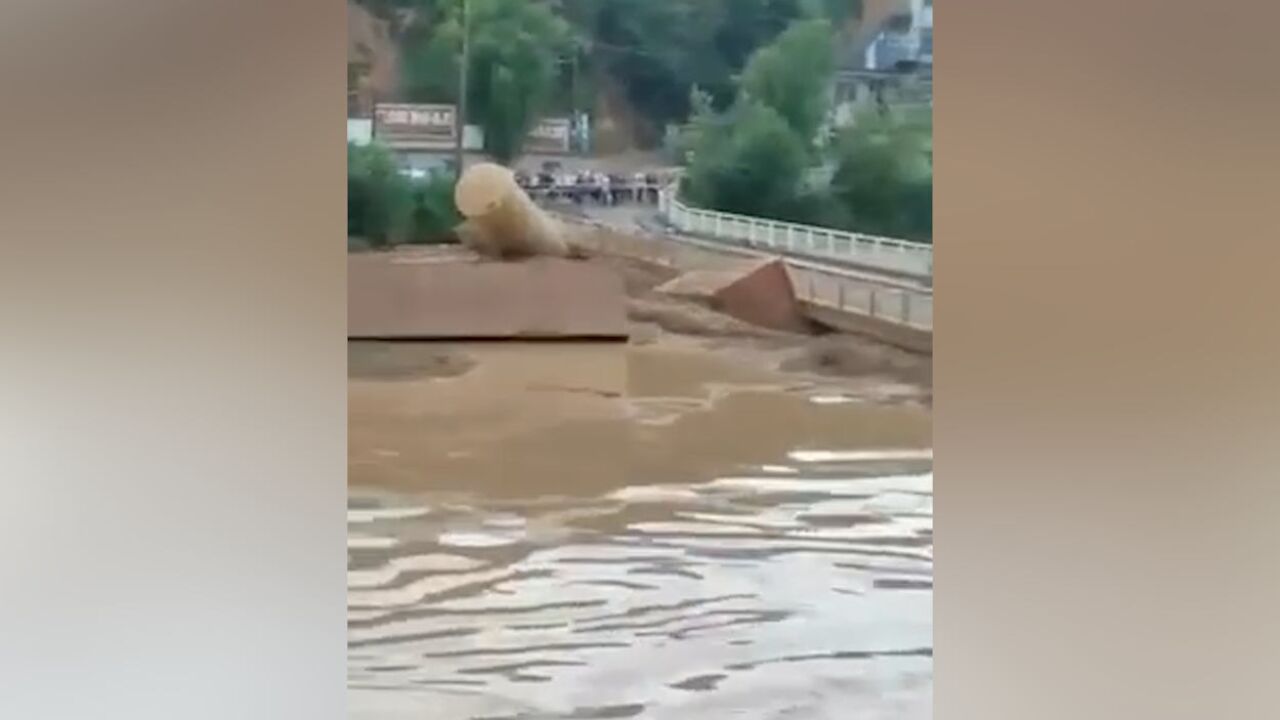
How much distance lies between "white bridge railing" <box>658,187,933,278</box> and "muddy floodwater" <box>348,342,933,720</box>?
157mm

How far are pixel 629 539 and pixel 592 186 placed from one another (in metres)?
0.46

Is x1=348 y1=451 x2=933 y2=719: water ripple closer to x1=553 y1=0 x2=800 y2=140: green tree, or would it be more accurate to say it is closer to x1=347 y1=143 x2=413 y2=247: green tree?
x1=347 y1=143 x2=413 y2=247: green tree

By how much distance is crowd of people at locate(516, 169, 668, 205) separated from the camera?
5.74 ft

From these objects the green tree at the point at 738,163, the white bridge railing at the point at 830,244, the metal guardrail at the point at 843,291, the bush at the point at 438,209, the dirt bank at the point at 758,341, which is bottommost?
the dirt bank at the point at 758,341

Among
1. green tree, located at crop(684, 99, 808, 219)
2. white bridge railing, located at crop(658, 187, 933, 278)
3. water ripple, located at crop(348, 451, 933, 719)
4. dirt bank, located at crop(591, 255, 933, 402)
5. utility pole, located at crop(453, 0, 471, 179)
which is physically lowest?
water ripple, located at crop(348, 451, 933, 719)

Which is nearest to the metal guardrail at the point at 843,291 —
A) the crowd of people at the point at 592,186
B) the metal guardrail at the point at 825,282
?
the metal guardrail at the point at 825,282

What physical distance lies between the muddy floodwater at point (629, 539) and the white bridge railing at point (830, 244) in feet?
0.52

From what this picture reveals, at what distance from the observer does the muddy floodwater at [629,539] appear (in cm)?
173

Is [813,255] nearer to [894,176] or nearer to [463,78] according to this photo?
[894,176]

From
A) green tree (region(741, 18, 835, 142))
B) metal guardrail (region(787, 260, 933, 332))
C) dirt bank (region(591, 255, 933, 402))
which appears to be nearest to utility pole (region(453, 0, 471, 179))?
dirt bank (region(591, 255, 933, 402))

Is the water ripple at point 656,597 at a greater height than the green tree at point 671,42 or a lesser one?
lesser

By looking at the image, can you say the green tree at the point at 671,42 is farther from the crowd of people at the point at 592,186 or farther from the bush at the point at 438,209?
the bush at the point at 438,209

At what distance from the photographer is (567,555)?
1.75 metres
